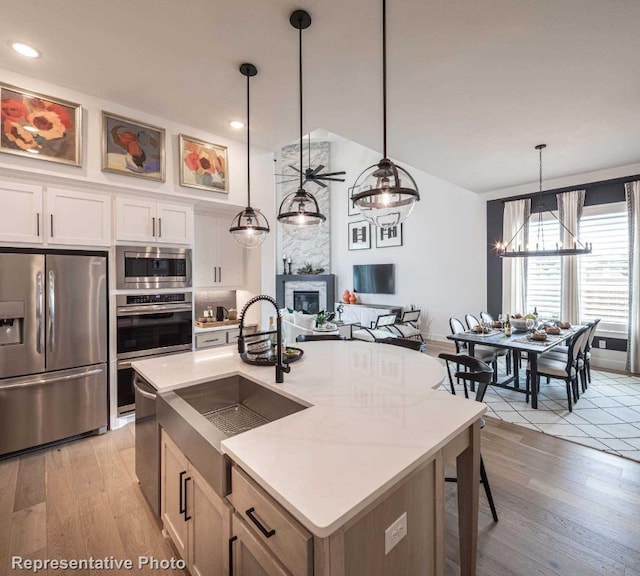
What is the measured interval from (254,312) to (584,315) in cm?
524

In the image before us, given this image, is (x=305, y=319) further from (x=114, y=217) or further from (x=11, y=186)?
(x=11, y=186)

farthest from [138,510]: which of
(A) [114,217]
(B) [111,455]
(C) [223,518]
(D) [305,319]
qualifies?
(D) [305,319]

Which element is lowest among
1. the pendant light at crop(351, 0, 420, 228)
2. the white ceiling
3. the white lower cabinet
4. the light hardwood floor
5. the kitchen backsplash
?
the light hardwood floor

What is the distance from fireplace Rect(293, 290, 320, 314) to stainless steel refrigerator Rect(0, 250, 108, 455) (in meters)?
6.40

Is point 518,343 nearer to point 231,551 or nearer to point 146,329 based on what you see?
point 231,551

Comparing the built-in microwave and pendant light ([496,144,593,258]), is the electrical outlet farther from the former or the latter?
pendant light ([496,144,593,258])

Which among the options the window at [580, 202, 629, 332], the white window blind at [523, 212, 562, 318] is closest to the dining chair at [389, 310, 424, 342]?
the white window blind at [523, 212, 562, 318]

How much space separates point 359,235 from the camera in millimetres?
8664

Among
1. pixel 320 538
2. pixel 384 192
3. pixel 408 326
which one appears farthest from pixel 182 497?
pixel 408 326

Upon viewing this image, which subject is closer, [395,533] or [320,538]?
[320,538]

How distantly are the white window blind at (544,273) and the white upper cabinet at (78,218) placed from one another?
6.18 meters

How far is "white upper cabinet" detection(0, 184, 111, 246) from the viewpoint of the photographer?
256 cm

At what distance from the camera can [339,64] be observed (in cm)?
244

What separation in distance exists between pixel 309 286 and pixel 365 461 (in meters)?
8.25
